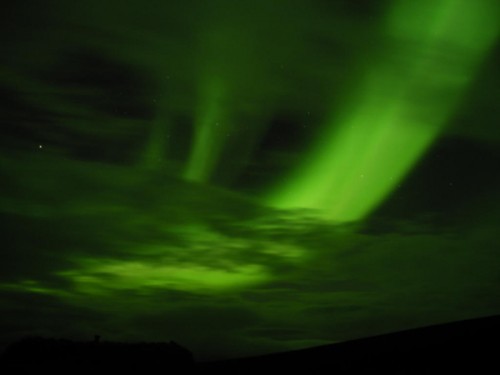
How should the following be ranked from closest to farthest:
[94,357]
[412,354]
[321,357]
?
[412,354], [321,357], [94,357]

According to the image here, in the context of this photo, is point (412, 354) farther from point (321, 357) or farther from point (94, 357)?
point (94, 357)

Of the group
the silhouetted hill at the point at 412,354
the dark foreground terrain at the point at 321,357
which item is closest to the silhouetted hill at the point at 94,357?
the dark foreground terrain at the point at 321,357

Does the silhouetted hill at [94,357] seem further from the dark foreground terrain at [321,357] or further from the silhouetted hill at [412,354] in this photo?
the silhouetted hill at [412,354]

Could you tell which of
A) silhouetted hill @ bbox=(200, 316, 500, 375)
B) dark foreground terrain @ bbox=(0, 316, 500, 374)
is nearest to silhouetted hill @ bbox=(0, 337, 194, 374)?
dark foreground terrain @ bbox=(0, 316, 500, 374)

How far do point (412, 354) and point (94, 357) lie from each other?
268 inches

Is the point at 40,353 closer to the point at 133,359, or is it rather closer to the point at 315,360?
the point at 133,359

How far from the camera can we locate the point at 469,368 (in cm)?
805

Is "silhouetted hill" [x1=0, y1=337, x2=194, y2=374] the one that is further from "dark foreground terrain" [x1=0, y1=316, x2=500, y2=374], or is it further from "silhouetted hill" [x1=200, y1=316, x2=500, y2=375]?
"silhouetted hill" [x1=200, y1=316, x2=500, y2=375]

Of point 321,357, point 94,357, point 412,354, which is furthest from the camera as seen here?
point 94,357

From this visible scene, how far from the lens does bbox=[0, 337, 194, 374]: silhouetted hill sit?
41.1ft

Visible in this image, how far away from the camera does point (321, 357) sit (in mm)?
10109

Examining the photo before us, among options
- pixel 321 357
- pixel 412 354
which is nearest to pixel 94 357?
pixel 321 357

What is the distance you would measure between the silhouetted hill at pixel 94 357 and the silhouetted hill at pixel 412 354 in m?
2.93

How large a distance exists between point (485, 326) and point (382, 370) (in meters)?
1.57
